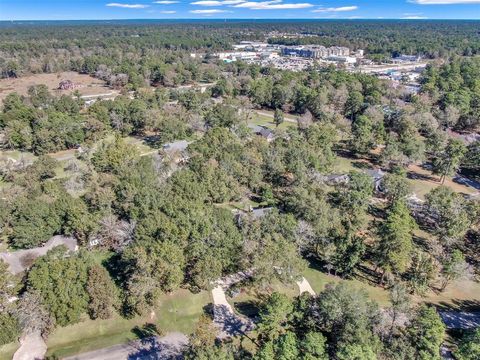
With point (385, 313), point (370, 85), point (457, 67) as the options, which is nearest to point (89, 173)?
point (385, 313)

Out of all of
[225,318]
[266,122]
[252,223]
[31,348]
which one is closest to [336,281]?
[252,223]

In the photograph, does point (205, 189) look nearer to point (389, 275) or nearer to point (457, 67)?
point (389, 275)

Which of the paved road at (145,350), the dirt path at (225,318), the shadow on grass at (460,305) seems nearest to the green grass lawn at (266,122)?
the dirt path at (225,318)

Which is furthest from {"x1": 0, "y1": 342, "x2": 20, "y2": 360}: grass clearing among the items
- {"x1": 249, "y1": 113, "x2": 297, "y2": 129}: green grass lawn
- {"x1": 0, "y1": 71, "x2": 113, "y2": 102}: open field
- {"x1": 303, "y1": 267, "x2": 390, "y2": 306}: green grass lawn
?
{"x1": 0, "y1": 71, "x2": 113, "y2": 102}: open field

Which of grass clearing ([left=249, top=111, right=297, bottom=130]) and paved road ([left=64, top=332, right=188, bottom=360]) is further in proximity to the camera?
grass clearing ([left=249, top=111, right=297, bottom=130])

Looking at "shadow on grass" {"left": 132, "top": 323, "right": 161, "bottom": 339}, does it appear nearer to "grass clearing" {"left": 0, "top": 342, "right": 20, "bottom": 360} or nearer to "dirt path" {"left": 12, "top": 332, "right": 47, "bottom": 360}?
"dirt path" {"left": 12, "top": 332, "right": 47, "bottom": 360}

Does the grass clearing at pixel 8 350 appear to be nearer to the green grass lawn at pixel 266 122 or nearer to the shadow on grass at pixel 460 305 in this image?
the shadow on grass at pixel 460 305
